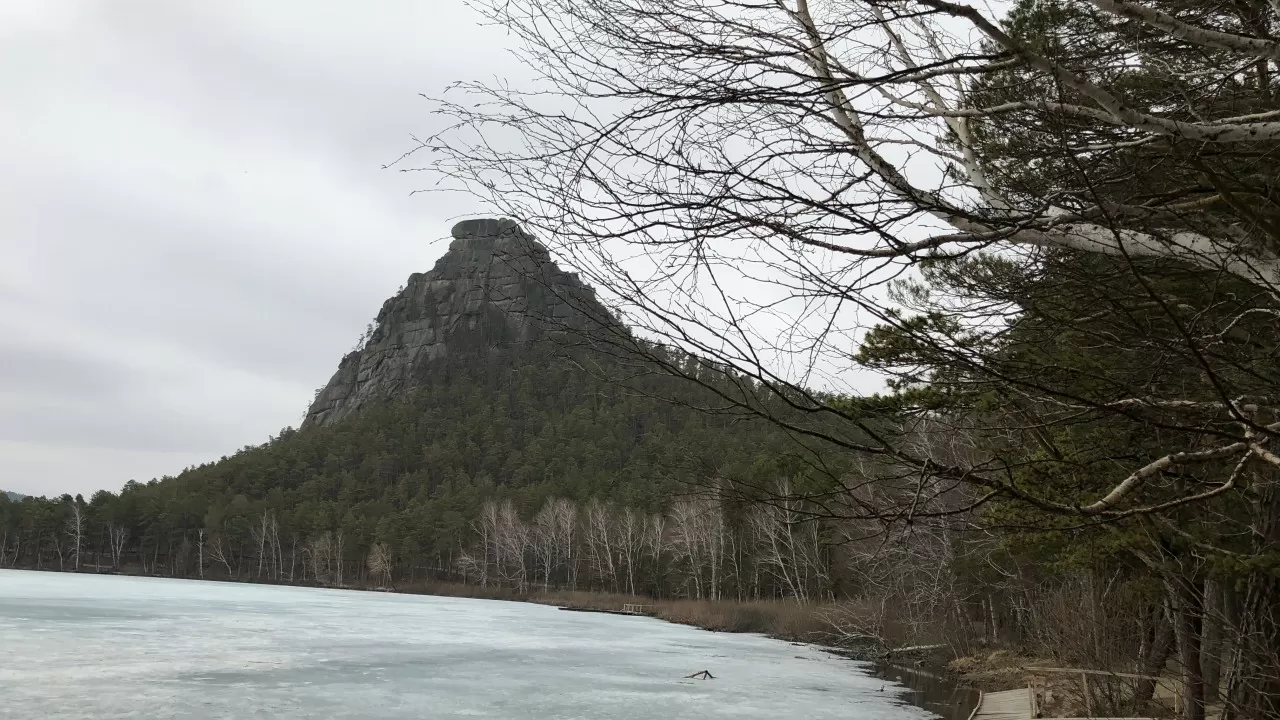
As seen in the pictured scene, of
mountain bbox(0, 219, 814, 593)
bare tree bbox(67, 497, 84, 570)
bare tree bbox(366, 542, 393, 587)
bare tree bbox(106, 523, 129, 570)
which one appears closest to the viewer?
mountain bbox(0, 219, 814, 593)

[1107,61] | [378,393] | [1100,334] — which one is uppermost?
[378,393]

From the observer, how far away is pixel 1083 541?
1074 centimetres

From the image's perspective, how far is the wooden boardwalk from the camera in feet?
40.4

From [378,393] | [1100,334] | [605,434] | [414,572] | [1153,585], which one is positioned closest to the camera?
[1100,334]

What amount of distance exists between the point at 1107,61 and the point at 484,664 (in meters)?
17.3

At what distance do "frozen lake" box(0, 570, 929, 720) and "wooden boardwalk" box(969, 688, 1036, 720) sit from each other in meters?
1.13

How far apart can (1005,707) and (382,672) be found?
1032 cm

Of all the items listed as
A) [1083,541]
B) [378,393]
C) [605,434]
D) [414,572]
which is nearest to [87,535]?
[414,572]

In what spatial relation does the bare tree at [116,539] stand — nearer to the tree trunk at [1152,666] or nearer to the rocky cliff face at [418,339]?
the rocky cliff face at [418,339]

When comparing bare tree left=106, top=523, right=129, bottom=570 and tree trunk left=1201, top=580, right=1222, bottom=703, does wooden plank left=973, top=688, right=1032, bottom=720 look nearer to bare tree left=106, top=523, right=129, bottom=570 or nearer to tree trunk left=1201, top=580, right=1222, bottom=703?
tree trunk left=1201, top=580, right=1222, bottom=703

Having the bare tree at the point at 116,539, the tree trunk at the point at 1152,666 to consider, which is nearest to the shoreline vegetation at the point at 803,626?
the tree trunk at the point at 1152,666

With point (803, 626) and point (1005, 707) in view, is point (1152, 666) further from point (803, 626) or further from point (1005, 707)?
point (803, 626)

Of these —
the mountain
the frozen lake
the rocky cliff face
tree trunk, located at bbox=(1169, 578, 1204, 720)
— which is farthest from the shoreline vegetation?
the rocky cliff face

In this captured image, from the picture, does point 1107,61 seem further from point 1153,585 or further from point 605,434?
point 605,434
